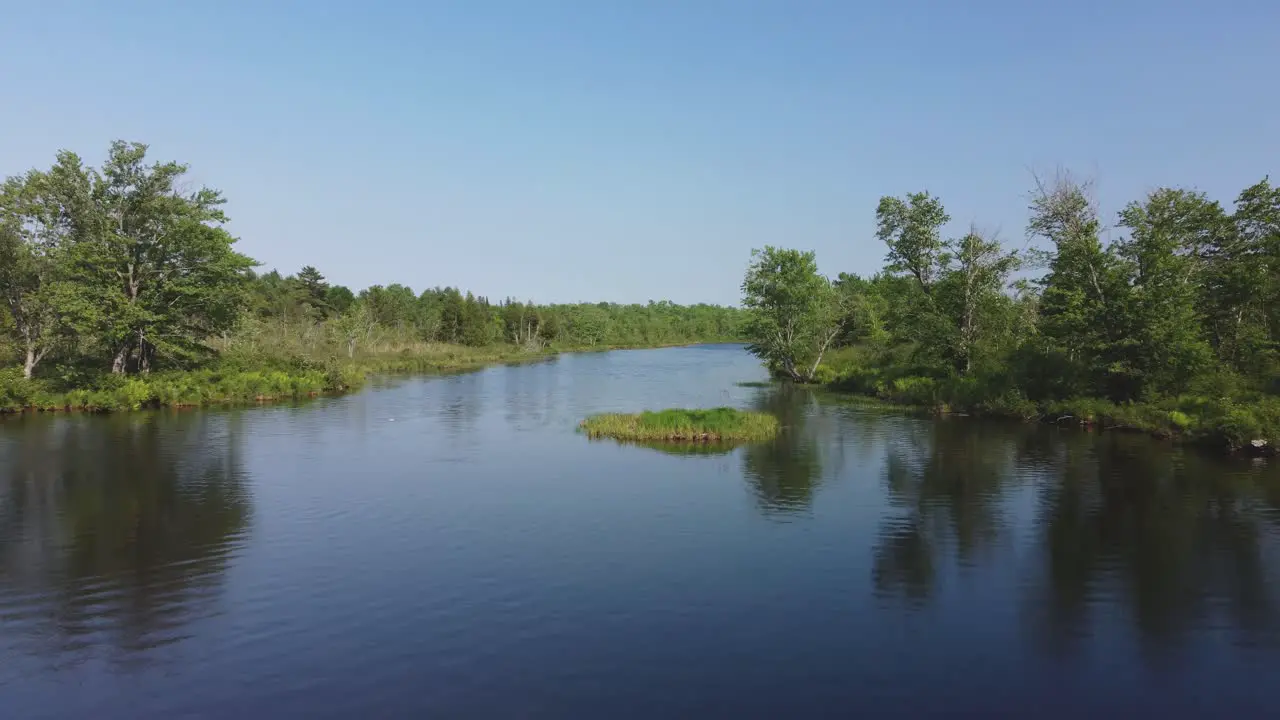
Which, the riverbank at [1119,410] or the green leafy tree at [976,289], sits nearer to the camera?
the riverbank at [1119,410]

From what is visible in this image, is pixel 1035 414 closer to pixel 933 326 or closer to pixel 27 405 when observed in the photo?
pixel 933 326

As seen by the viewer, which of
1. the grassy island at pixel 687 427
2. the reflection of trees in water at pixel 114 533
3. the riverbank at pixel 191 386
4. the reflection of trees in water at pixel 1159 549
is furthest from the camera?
the riverbank at pixel 191 386

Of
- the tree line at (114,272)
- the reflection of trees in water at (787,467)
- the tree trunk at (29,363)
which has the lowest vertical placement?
the reflection of trees in water at (787,467)

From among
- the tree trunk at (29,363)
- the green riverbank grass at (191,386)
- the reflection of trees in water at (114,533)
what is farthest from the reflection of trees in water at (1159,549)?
the tree trunk at (29,363)

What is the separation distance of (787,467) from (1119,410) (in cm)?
2046

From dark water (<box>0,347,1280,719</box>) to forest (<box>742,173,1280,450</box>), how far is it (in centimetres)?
651

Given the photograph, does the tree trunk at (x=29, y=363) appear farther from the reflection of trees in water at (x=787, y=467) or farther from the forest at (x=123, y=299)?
the reflection of trees in water at (x=787, y=467)

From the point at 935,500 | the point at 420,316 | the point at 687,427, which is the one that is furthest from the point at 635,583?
the point at 420,316

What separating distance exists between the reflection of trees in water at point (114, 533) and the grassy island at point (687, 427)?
16759 millimetres

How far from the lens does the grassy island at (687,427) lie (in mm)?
36812

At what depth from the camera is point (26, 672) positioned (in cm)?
1250

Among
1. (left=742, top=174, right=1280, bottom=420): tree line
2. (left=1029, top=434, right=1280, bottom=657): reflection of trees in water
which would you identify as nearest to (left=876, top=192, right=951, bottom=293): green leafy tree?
(left=742, top=174, right=1280, bottom=420): tree line

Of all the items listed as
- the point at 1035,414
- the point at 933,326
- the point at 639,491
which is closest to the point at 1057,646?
the point at 639,491

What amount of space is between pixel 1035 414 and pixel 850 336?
41278mm
